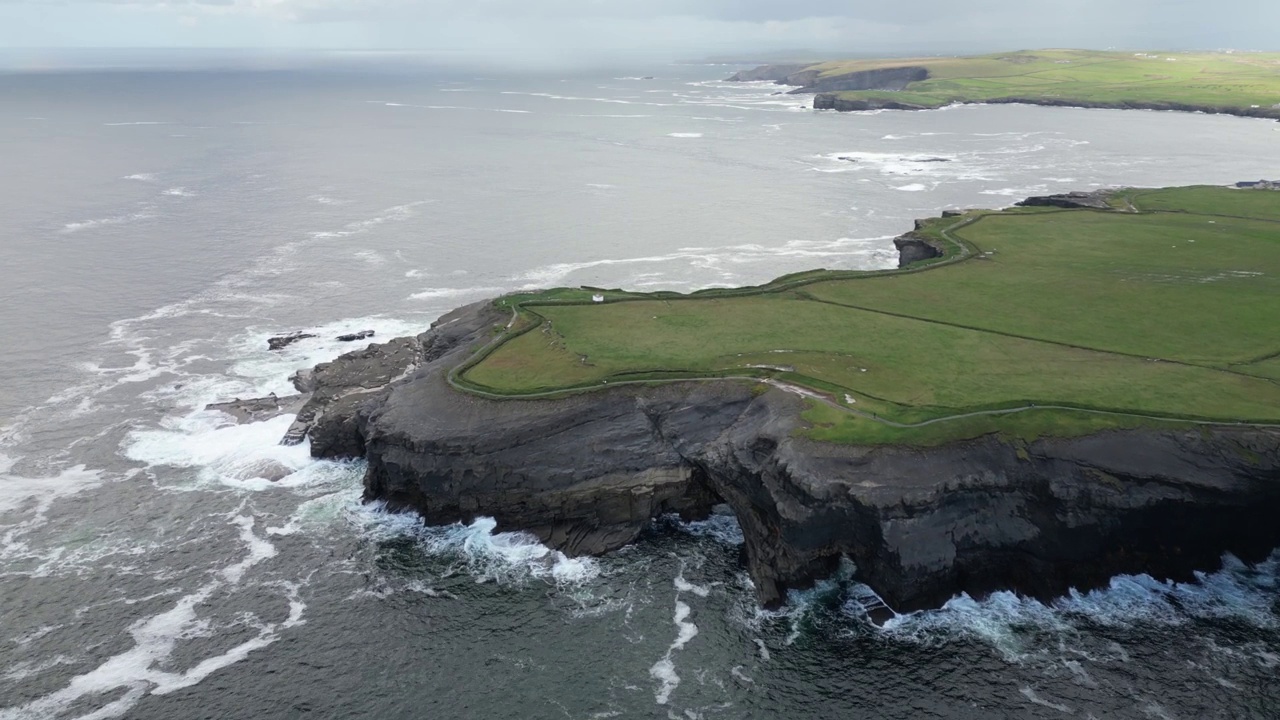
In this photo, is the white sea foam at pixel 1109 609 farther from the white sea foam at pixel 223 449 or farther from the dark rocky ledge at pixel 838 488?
the white sea foam at pixel 223 449

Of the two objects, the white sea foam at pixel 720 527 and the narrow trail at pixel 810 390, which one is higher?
the narrow trail at pixel 810 390

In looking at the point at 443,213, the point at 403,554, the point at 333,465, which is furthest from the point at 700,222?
the point at 403,554

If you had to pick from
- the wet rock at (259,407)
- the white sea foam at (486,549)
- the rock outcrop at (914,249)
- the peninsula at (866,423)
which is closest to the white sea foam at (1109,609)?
the peninsula at (866,423)

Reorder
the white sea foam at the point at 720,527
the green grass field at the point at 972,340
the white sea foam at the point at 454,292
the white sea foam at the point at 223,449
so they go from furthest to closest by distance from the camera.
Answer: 1. the white sea foam at the point at 454,292
2. the white sea foam at the point at 223,449
3. the white sea foam at the point at 720,527
4. the green grass field at the point at 972,340

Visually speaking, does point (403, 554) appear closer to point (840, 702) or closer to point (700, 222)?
point (840, 702)

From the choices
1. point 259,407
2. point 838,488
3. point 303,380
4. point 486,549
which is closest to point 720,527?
point 838,488

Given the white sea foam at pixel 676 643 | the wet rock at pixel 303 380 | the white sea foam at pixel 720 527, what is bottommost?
the white sea foam at pixel 676 643
